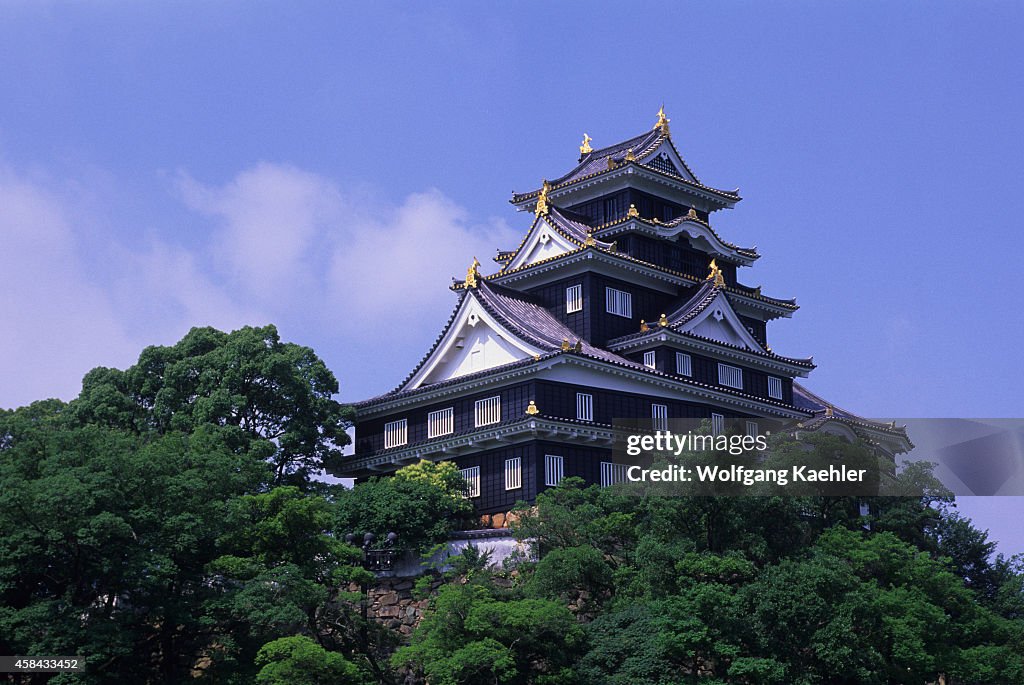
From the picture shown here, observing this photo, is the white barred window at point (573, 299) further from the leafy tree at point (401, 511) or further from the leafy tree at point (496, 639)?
the leafy tree at point (496, 639)

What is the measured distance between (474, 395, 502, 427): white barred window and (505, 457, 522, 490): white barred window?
2068 millimetres

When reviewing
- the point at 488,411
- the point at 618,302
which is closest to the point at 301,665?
the point at 488,411

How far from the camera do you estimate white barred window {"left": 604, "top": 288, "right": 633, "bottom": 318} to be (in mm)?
56125

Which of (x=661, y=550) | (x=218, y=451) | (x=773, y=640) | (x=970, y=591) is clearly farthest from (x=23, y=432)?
(x=970, y=591)

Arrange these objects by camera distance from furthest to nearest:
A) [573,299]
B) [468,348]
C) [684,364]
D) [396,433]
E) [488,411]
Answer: [573,299], [684,364], [396,433], [468,348], [488,411]

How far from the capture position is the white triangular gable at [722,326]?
56219 mm

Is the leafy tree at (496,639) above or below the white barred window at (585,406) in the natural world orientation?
below

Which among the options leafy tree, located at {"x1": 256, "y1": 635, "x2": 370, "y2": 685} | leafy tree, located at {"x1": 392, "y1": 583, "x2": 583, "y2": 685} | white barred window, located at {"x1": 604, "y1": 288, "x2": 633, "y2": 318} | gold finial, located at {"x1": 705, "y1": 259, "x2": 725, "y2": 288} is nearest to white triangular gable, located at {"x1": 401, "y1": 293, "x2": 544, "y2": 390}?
white barred window, located at {"x1": 604, "y1": 288, "x2": 633, "y2": 318}

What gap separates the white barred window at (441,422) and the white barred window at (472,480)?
2.25 meters

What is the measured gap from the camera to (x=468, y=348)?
5338 centimetres

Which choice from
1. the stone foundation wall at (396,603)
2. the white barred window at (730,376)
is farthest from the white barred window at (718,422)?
the stone foundation wall at (396,603)

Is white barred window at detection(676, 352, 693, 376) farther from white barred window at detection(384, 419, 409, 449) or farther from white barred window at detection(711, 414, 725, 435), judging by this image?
white barred window at detection(384, 419, 409, 449)

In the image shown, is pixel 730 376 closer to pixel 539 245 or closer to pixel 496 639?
pixel 539 245

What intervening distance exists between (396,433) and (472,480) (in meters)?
5.23
